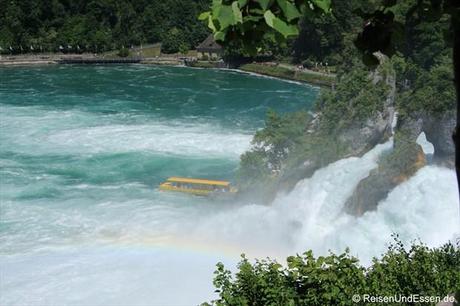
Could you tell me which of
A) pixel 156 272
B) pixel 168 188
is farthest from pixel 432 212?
pixel 168 188

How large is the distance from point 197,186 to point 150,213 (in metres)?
2.80

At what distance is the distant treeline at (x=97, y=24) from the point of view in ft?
205

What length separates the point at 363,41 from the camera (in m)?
2.70

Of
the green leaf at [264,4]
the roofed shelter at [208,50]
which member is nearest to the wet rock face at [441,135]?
the green leaf at [264,4]

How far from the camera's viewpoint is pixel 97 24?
217 feet

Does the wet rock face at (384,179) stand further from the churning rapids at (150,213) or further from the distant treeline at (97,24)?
A: the distant treeline at (97,24)

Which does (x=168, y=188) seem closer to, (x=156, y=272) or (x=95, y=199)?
(x=95, y=199)

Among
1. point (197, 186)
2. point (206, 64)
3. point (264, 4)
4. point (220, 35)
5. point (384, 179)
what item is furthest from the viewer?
point (206, 64)

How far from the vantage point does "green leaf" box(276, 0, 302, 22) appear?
257 cm

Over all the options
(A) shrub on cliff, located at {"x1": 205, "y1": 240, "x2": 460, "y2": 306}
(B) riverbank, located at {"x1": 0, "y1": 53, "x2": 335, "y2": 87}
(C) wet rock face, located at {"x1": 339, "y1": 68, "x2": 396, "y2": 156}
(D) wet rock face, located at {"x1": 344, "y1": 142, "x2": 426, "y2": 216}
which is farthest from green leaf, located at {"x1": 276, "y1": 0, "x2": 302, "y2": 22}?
(B) riverbank, located at {"x1": 0, "y1": 53, "x2": 335, "y2": 87}

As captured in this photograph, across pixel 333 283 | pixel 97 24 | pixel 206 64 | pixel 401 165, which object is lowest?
pixel 401 165

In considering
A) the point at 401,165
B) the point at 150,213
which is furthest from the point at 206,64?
the point at 401,165

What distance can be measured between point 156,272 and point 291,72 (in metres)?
33.4

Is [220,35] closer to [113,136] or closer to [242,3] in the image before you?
[242,3]
